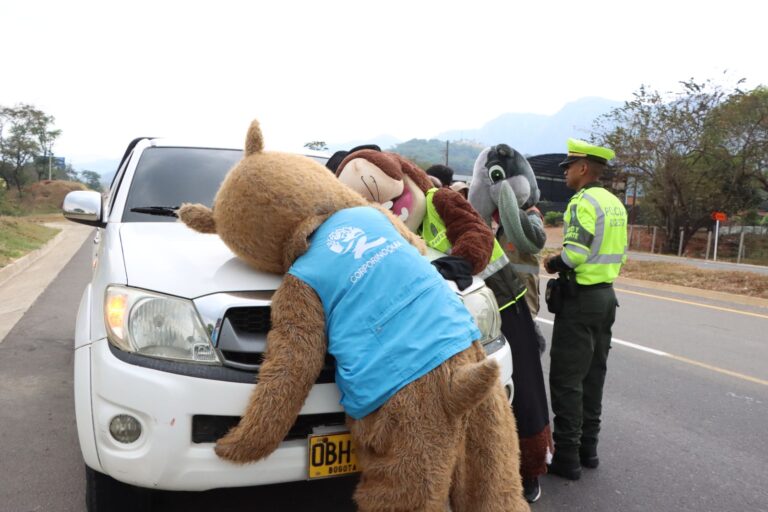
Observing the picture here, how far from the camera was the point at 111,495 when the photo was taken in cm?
233

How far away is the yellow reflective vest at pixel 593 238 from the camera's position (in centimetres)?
333

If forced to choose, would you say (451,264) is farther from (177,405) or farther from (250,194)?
(177,405)

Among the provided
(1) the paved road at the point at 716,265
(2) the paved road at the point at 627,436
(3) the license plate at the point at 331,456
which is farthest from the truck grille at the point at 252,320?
(1) the paved road at the point at 716,265

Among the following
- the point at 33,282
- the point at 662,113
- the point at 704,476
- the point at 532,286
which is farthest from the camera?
the point at 662,113

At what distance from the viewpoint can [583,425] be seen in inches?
140

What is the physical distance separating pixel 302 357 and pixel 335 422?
335 millimetres

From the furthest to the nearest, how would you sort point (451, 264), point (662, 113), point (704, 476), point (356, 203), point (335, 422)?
point (662, 113) < point (704, 476) < point (451, 264) < point (356, 203) < point (335, 422)

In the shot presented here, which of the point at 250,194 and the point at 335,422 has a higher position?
the point at 250,194

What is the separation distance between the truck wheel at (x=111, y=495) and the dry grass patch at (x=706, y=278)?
39.5 ft

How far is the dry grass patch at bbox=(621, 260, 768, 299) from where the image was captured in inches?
481

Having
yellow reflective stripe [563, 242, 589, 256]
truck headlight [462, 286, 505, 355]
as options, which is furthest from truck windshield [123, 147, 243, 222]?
yellow reflective stripe [563, 242, 589, 256]

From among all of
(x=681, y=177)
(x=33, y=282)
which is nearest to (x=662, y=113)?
(x=681, y=177)

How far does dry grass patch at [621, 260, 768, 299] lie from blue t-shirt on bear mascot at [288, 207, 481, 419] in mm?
11547

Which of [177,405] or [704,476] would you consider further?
[704,476]
